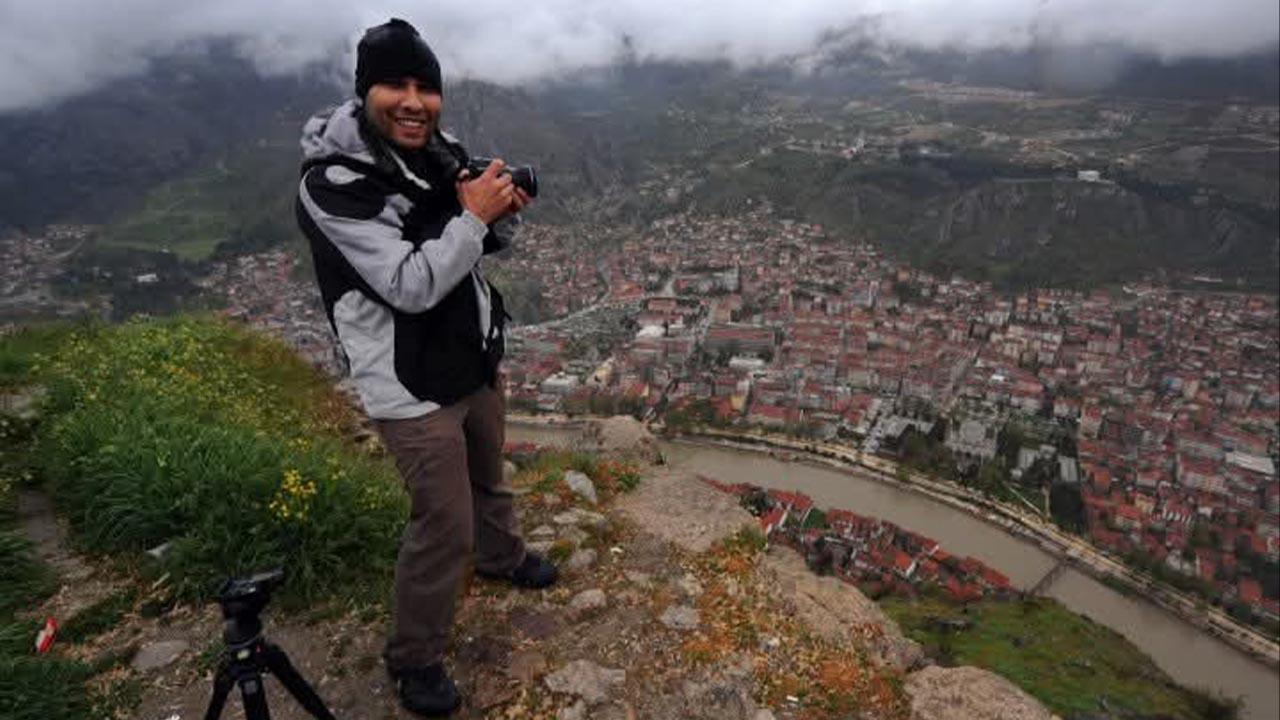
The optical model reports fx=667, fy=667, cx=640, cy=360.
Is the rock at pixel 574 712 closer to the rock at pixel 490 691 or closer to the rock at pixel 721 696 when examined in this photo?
the rock at pixel 490 691

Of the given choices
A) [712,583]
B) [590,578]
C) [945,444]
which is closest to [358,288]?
[590,578]

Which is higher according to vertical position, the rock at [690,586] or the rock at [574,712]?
the rock at [574,712]

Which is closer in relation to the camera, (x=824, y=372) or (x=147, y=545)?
(x=147, y=545)

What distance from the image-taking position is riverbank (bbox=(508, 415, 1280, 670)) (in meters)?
14.6

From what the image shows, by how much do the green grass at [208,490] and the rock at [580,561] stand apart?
809 millimetres

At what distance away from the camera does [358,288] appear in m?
1.75

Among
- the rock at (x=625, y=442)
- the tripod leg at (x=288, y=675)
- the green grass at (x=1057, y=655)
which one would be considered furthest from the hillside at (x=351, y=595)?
the green grass at (x=1057, y=655)

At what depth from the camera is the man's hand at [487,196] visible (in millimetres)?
1729

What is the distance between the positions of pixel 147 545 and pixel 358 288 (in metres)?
2.05

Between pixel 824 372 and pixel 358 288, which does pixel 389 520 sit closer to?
pixel 358 288

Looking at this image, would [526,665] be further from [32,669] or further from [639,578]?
[32,669]

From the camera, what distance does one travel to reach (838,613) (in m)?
3.17

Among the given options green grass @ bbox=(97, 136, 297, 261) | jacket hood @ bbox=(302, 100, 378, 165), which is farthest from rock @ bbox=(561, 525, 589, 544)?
green grass @ bbox=(97, 136, 297, 261)

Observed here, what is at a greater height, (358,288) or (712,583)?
(358,288)
